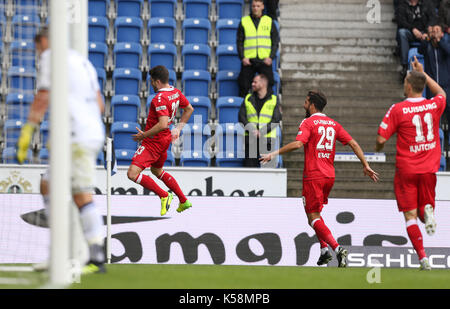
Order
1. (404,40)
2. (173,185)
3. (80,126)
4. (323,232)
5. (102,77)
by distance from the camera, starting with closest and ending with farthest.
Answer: (80,126), (323,232), (173,185), (102,77), (404,40)

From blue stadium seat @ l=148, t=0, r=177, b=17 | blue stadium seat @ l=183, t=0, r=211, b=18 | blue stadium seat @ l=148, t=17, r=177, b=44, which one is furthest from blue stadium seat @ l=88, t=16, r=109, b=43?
blue stadium seat @ l=183, t=0, r=211, b=18

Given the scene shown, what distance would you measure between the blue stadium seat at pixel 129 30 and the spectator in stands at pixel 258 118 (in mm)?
3145

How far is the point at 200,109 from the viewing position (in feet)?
44.4

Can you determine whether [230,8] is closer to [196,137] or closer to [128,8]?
[128,8]

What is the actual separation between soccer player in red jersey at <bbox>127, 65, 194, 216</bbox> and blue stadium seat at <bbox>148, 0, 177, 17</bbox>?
19.5 feet

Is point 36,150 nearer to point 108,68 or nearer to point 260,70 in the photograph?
point 108,68

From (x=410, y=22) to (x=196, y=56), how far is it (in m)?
3.91

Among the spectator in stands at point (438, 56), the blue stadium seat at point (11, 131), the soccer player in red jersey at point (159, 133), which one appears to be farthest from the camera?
the spectator in stands at point (438, 56)

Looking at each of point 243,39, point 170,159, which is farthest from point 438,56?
point 170,159

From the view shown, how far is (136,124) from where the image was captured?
13203 millimetres

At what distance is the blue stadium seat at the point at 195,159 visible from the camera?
12930 millimetres

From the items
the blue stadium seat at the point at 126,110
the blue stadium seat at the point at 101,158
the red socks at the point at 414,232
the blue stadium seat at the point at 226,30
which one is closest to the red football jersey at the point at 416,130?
the red socks at the point at 414,232

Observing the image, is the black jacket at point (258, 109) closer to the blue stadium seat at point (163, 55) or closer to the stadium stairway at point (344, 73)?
the stadium stairway at point (344, 73)
